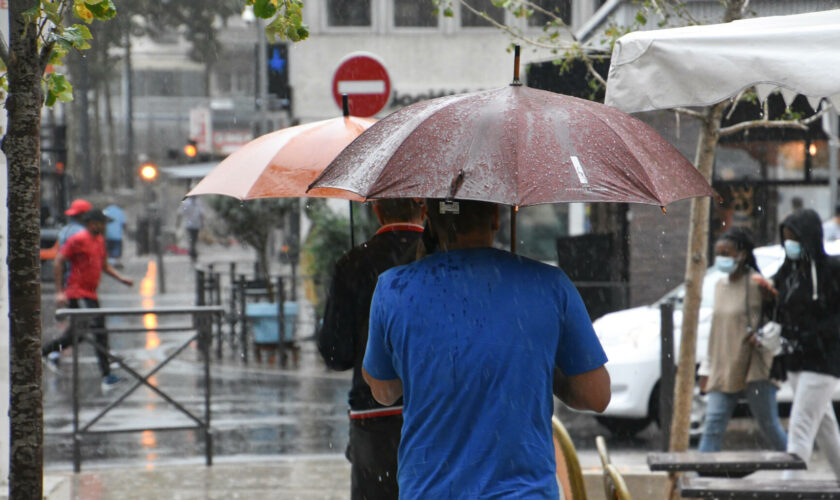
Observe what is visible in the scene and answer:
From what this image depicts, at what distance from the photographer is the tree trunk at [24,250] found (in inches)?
144

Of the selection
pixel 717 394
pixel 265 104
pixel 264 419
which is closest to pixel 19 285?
pixel 717 394

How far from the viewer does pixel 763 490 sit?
4707mm

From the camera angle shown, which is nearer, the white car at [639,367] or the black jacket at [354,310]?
the black jacket at [354,310]

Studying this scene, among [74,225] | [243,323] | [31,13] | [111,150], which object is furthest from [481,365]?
[111,150]

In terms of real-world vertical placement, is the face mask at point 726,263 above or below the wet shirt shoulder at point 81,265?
above

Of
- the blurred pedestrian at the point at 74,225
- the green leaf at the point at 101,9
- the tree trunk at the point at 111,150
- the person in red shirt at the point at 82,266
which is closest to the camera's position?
the green leaf at the point at 101,9

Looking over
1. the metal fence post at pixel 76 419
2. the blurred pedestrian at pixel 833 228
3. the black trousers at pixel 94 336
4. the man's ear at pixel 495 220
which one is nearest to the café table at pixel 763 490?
the man's ear at pixel 495 220

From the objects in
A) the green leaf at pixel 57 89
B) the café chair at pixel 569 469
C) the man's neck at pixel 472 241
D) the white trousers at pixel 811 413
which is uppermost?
the green leaf at pixel 57 89

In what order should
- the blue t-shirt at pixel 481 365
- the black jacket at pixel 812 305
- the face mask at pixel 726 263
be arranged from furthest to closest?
the face mask at pixel 726 263 < the black jacket at pixel 812 305 < the blue t-shirt at pixel 481 365

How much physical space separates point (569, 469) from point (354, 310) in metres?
1.00

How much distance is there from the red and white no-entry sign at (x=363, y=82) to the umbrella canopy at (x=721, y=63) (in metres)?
4.68

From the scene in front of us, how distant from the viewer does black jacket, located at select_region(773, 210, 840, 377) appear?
6.68 meters

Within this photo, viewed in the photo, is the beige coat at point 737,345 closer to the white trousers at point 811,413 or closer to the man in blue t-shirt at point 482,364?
the white trousers at point 811,413

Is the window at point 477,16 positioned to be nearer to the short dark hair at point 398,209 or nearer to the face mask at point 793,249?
the face mask at point 793,249
